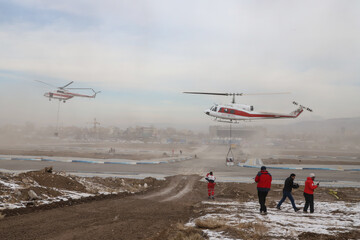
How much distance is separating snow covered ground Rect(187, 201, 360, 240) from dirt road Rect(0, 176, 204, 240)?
1.31 meters

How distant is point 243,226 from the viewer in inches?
322

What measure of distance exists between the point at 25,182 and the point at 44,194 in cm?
267

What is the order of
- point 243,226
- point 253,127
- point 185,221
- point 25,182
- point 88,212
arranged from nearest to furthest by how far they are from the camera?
point 243,226 < point 185,221 < point 88,212 < point 25,182 < point 253,127

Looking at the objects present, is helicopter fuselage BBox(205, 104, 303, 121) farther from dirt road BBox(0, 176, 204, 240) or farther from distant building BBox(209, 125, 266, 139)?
distant building BBox(209, 125, 266, 139)

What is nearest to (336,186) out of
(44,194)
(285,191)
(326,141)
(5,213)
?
(285,191)

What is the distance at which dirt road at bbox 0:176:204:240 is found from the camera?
300 inches

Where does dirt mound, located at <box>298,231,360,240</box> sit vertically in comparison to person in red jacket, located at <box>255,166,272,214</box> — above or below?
below

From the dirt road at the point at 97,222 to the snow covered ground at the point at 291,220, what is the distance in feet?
4.30

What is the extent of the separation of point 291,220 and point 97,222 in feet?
21.0

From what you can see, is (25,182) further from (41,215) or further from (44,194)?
(41,215)

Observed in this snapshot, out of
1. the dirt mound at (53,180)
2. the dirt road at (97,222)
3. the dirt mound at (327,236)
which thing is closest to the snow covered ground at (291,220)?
the dirt mound at (327,236)

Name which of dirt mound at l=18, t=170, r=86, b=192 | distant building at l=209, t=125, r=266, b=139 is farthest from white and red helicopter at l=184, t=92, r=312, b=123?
distant building at l=209, t=125, r=266, b=139

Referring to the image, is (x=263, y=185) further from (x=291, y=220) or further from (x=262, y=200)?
(x=291, y=220)

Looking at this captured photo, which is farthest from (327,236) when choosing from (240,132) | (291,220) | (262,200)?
(240,132)
